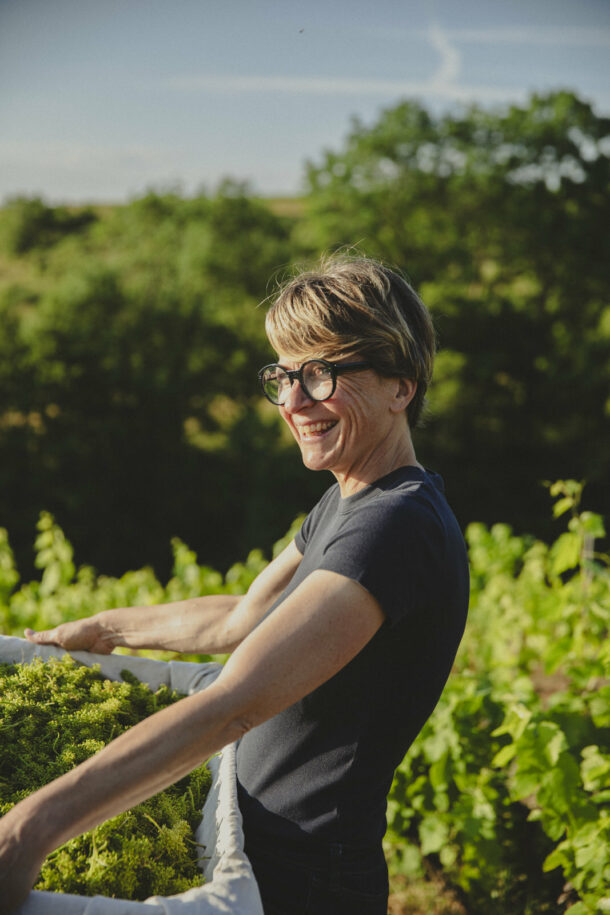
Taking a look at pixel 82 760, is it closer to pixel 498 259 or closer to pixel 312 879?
pixel 312 879

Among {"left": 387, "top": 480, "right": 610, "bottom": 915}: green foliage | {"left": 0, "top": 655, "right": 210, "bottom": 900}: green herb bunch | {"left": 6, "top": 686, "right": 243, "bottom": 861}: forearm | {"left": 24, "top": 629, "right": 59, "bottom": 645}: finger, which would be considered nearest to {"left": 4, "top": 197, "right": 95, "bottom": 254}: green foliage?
{"left": 387, "top": 480, "right": 610, "bottom": 915}: green foliage

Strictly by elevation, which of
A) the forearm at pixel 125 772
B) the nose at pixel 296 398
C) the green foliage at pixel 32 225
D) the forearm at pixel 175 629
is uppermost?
the green foliage at pixel 32 225

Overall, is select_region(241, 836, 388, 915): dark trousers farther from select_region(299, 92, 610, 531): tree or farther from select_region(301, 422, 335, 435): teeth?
select_region(299, 92, 610, 531): tree

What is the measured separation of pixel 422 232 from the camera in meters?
21.7

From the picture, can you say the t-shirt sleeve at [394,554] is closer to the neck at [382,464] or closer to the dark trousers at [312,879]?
the neck at [382,464]

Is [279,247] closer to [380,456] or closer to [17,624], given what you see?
[17,624]

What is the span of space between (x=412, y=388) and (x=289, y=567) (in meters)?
0.56

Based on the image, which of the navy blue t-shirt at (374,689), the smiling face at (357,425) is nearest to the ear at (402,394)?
the smiling face at (357,425)

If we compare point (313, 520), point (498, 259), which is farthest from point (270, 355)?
point (313, 520)

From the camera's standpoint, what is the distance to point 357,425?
152 cm

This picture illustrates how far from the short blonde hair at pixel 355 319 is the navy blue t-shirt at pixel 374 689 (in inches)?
9.4

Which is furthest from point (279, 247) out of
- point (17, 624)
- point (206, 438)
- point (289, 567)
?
point (289, 567)

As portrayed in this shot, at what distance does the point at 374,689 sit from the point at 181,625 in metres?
0.73

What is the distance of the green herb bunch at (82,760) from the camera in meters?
1.24
